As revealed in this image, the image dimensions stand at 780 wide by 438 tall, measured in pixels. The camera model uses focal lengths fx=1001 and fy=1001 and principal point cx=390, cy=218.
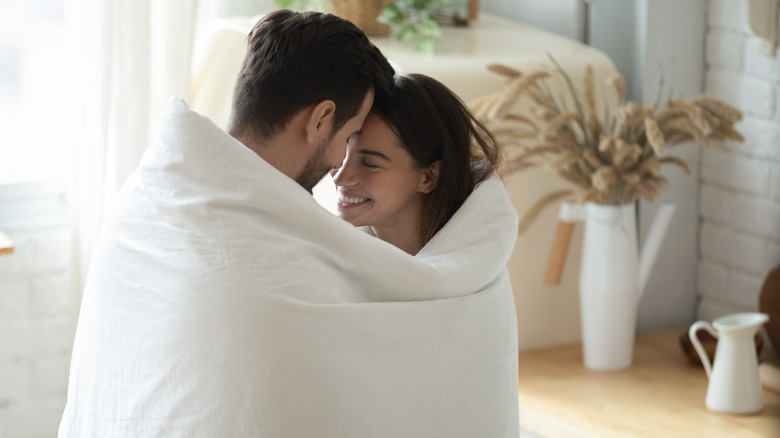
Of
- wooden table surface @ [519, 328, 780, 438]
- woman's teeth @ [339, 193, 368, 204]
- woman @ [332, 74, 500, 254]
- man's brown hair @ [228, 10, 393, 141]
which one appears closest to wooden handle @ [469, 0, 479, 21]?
wooden table surface @ [519, 328, 780, 438]

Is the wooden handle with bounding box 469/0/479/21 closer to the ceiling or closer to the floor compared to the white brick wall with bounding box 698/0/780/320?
closer to the ceiling

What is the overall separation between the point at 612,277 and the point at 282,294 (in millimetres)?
1261

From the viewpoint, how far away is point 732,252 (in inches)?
94.0

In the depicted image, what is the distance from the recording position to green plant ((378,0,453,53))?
242 cm

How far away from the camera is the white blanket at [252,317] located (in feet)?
3.67

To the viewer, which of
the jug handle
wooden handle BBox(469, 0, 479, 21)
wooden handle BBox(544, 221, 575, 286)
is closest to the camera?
the jug handle

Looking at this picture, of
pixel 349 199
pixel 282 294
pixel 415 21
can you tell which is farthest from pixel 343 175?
pixel 415 21

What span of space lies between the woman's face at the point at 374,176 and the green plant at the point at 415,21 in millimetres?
915

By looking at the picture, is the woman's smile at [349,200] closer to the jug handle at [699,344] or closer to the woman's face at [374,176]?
the woman's face at [374,176]

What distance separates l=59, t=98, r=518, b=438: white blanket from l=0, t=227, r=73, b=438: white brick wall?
4.58 ft

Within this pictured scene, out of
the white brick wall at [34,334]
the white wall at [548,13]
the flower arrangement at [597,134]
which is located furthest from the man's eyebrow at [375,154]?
the white brick wall at [34,334]

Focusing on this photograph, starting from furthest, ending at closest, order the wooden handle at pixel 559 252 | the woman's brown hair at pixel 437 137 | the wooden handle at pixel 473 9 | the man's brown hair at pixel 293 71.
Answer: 1. the wooden handle at pixel 473 9
2. the wooden handle at pixel 559 252
3. the woman's brown hair at pixel 437 137
4. the man's brown hair at pixel 293 71

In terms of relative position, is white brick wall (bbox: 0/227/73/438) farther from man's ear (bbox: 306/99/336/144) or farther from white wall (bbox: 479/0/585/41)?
man's ear (bbox: 306/99/336/144)

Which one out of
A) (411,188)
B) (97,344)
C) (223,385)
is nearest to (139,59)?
(411,188)
